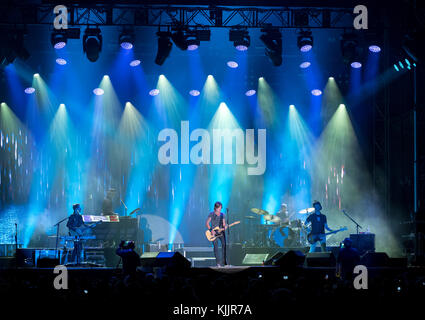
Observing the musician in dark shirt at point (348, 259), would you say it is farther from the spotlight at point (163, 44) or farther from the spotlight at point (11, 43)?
the spotlight at point (11, 43)

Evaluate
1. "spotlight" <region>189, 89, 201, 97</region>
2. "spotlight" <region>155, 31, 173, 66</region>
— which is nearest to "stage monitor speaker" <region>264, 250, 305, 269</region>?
"spotlight" <region>155, 31, 173, 66</region>

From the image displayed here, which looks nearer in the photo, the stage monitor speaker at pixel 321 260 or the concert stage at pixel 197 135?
the stage monitor speaker at pixel 321 260

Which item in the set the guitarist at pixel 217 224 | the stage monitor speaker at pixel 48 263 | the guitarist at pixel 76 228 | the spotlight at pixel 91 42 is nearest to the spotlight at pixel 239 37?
the spotlight at pixel 91 42

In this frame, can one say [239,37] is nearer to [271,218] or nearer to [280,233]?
[271,218]

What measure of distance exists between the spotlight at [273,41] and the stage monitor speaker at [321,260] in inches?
229

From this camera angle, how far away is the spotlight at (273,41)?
1377cm

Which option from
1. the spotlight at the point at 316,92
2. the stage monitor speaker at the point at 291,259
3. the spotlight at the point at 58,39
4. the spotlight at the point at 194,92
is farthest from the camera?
the spotlight at the point at 194,92

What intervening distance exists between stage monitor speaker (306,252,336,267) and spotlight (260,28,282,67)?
19.1 feet

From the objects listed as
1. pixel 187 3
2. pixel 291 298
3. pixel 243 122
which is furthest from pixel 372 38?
pixel 291 298

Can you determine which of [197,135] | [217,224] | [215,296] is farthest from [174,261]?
[197,135]

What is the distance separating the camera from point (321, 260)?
420 inches

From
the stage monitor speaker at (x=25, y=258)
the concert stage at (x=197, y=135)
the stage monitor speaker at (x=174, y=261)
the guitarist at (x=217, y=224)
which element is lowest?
the stage monitor speaker at (x=25, y=258)

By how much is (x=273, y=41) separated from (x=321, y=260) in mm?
6196
